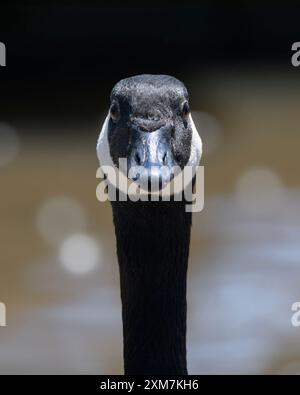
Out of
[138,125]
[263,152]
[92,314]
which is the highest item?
[263,152]

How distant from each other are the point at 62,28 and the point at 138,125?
7702 millimetres

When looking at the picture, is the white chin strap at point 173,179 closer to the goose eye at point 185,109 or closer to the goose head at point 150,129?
the goose head at point 150,129


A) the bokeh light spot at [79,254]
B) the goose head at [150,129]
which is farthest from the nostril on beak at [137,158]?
the bokeh light spot at [79,254]

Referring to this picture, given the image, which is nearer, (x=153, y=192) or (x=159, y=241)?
(x=153, y=192)

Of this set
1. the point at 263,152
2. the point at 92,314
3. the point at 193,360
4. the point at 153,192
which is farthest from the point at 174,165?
the point at 263,152

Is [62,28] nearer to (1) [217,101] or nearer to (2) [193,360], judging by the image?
(1) [217,101]

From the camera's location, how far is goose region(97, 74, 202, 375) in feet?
10.4

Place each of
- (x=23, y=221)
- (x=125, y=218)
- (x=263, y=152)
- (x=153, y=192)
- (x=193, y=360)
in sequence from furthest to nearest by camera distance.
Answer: (x=263, y=152) → (x=23, y=221) → (x=193, y=360) → (x=125, y=218) → (x=153, y=192)

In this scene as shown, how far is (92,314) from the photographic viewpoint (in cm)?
630

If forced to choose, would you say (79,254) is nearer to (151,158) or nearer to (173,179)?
(173,179)

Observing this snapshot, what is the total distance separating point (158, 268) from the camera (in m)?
3.41

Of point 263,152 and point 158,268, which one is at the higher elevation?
point 263,152

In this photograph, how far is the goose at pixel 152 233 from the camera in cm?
317

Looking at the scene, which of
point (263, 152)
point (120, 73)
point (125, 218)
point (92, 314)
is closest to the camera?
point (125, 218)
